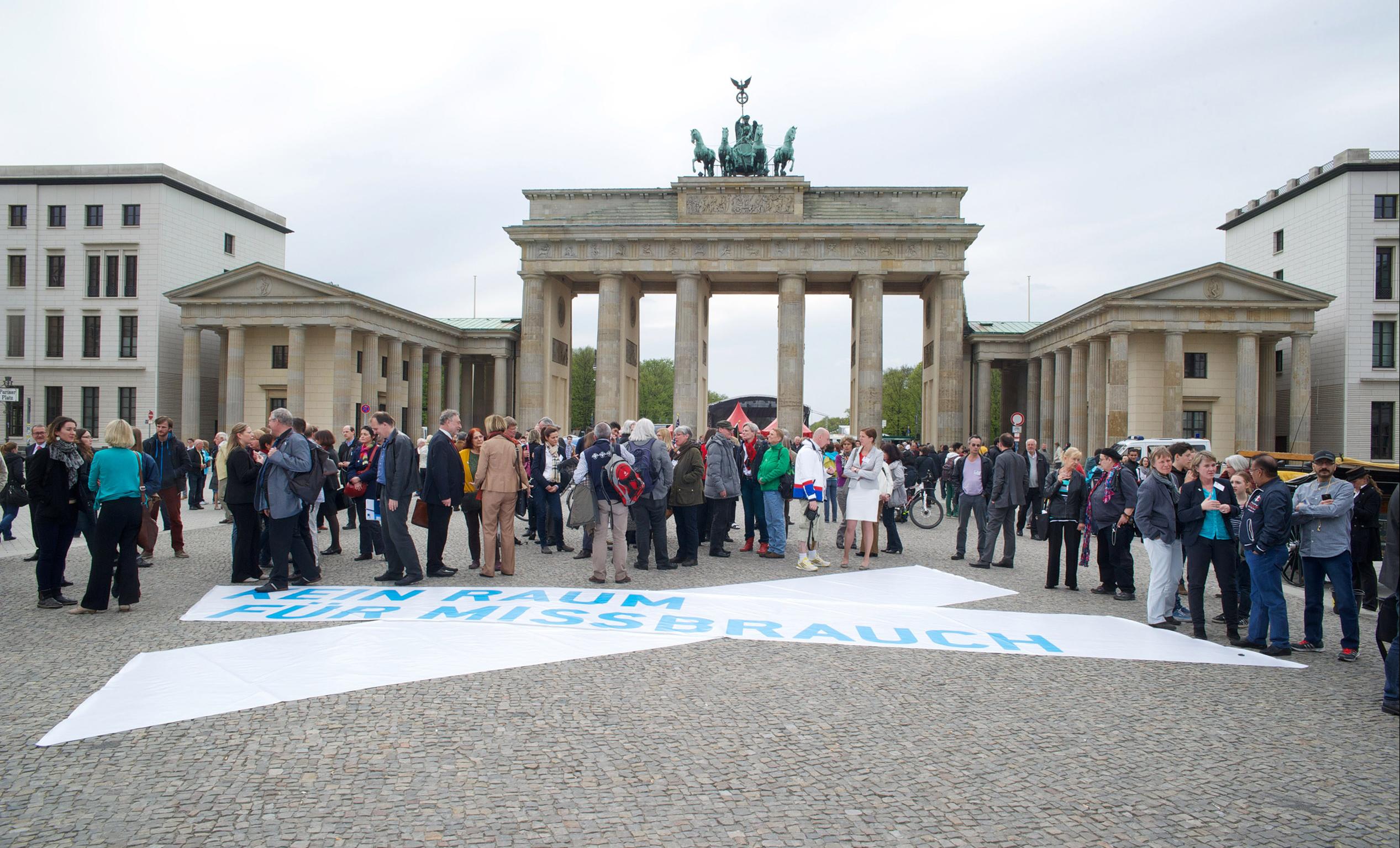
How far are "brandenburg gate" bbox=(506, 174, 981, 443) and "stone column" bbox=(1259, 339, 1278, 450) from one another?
47.7ft

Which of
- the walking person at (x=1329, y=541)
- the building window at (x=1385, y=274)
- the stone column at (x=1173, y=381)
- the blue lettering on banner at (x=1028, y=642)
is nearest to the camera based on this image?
the walking person at (x=1329, y=541)

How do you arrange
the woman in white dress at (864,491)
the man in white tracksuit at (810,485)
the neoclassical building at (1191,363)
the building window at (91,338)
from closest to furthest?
1. the woman in white dress at (864,491)
2. the man in white tracksuit at (810,485)
3. the neoclassical building at (1191,363)
4. the building window at (91,338)

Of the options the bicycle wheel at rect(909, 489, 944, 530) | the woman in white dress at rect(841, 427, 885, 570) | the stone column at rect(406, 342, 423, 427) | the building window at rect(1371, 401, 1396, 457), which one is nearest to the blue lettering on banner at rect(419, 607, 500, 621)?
the woman in white dress at rect(841, 427, 885, 570)

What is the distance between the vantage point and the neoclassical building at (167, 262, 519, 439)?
141 feet

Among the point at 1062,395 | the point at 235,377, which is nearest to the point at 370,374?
the point at 235,377

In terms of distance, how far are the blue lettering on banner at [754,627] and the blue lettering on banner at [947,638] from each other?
1435 mm

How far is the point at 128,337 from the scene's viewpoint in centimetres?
4731

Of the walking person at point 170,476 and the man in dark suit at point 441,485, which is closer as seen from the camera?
the man in dark suit at point 441,485

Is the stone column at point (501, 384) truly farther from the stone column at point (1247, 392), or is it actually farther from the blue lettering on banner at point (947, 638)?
the blue lettering on banner at point (947, 638)

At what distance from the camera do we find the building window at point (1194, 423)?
42781 mm

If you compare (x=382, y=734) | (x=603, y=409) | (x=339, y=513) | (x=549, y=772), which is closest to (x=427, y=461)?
(x=382, y=734)

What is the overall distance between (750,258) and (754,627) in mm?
41065

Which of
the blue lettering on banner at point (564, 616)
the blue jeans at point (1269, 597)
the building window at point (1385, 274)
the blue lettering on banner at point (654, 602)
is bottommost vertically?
the blue lettering on banner at point (654, 602)

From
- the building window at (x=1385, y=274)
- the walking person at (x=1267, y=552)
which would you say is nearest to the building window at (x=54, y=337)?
the walking person at (x=1267, y=552)
